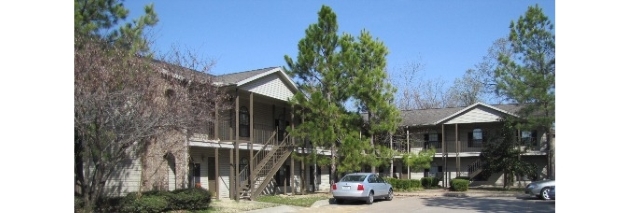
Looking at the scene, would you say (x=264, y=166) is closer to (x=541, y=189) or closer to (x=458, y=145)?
(x=541, y=189)

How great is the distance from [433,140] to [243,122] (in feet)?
60.2

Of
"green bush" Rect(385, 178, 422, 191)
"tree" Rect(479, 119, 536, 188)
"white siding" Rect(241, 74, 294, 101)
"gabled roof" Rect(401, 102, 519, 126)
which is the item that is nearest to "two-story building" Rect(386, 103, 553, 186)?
"gabled roof" Rect(401, 102, 519, 126)

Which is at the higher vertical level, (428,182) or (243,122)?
(243,122)

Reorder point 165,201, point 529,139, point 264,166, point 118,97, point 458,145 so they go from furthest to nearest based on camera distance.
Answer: point 458,145 < point 529,139 < point 264,166 < point 165,201 < point 118,97

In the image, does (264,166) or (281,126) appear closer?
(264,166)

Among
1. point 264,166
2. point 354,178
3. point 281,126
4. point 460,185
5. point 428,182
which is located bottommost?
point 428,182

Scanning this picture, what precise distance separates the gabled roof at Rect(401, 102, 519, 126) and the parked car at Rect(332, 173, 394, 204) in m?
15.5

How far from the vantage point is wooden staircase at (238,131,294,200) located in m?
22.9

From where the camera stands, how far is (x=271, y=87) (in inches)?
976

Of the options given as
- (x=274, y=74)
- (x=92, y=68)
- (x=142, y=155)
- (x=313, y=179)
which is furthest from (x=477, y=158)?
(x=92, y=68)

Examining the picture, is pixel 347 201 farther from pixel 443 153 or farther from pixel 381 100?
pixel 443 153

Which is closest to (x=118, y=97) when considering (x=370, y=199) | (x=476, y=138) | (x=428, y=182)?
(x=370, y=199)
